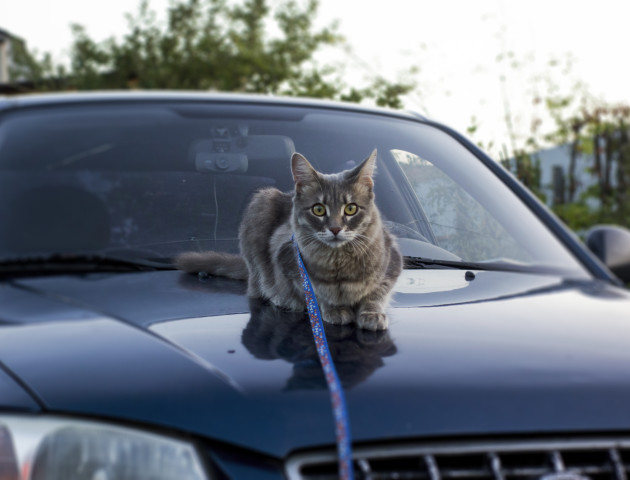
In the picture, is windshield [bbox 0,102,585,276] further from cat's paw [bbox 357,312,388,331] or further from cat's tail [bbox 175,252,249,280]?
cat's paw [bbox 357,312,388,331]

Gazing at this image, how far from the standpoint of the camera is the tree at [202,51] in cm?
2070

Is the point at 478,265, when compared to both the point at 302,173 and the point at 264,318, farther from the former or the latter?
the point at 264,318

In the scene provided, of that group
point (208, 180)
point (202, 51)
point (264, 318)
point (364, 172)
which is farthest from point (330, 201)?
point (202, 51)

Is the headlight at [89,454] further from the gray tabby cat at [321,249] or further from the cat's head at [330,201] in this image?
the cat's head at [330,201]

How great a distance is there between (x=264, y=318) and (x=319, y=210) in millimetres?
634

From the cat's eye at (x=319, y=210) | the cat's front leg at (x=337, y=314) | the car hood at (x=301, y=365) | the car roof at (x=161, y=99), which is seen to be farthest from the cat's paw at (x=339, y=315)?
the car roof at (x=161, y=99)

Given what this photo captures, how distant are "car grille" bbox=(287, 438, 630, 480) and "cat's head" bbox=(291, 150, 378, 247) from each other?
1.18m

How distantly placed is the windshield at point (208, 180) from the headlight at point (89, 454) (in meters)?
0.97

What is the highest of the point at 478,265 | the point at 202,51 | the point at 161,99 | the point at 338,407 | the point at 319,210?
the point at 202,51

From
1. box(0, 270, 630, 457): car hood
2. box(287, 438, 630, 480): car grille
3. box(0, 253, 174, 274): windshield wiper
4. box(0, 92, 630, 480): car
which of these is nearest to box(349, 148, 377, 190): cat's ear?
box(0, 92, 630, 480): car

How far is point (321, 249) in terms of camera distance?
2.47 metres

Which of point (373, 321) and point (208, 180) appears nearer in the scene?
point (373, 321)

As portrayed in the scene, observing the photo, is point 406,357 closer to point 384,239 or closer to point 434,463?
point 434,463

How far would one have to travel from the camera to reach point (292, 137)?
2750 mm
